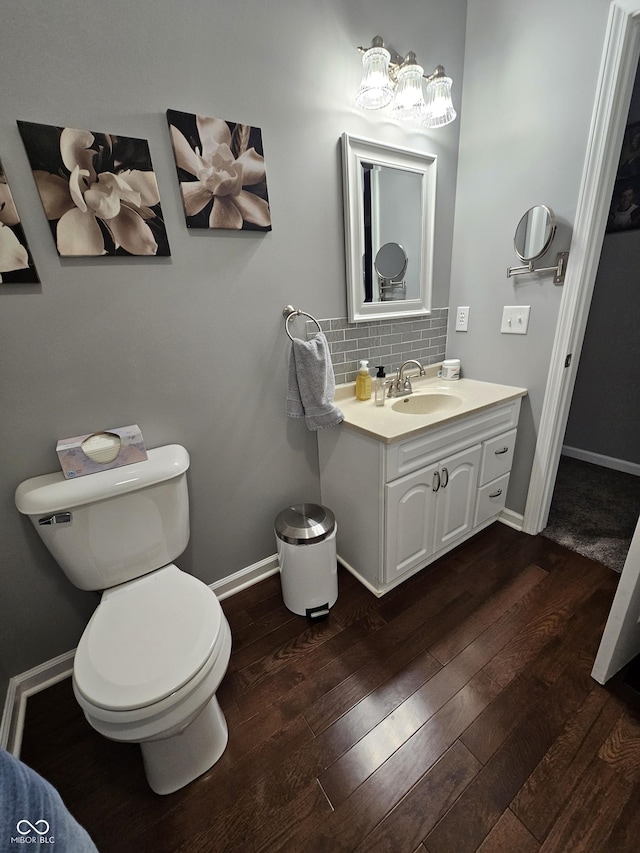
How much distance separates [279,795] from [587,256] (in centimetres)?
214

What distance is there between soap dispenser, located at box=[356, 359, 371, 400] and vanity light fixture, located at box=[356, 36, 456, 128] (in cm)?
102

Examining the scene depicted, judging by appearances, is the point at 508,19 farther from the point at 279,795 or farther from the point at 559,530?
the point at 279,795

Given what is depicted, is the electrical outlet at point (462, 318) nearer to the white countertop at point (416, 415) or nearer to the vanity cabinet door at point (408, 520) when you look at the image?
the white countertop at point (416, 415)

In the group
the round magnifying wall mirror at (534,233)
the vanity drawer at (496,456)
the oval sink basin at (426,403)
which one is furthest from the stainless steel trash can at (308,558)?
the round magnifying wall mirror at (534,233)

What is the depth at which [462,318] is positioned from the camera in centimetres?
187

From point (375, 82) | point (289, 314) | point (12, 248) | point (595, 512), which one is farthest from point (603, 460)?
point (12, 248)

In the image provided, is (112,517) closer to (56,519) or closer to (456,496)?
(56,519)

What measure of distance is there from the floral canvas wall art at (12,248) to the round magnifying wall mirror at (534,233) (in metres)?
1.85

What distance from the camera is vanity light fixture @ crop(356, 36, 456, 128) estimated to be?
1255mm

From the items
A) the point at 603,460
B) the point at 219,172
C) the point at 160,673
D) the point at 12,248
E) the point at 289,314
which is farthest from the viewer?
the point at 603,460

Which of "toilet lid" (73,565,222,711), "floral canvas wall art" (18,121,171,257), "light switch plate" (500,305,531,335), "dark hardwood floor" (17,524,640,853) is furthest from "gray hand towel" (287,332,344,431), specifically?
"light switch plate" (500,305,531,335)

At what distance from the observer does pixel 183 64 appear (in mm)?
1043

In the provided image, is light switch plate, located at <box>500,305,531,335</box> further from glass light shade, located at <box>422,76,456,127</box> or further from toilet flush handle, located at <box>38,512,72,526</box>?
toilet flush handle, located at <box>38,512,72,526</box>

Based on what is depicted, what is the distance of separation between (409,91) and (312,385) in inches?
48.2
